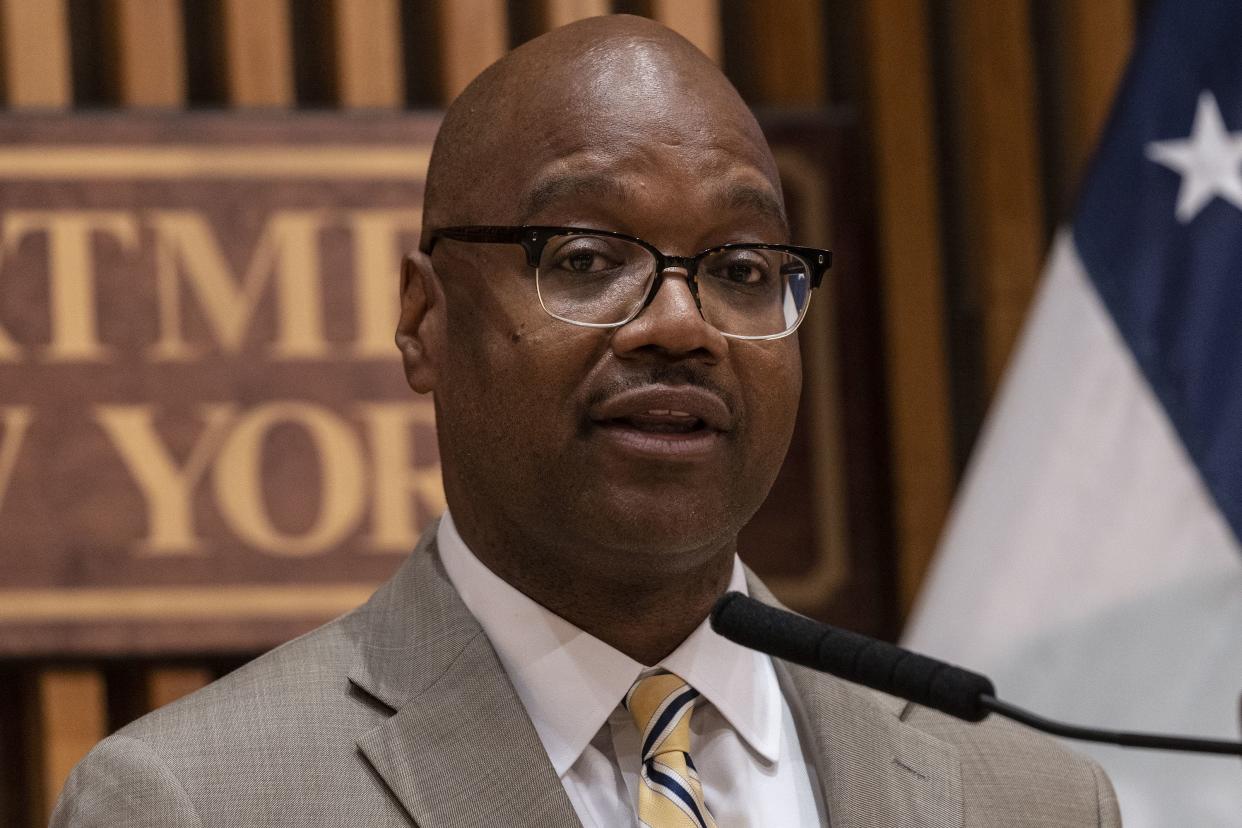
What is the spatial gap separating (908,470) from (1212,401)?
1.57ft

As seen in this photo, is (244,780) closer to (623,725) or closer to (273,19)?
(623,725)

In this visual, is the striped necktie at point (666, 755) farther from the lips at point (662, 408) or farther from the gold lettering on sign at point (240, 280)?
the gold lettering on sign at point (240, 280)

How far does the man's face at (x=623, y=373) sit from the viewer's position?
1253 mm

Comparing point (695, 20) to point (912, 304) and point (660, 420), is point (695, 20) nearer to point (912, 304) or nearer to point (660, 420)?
point (912, 304)

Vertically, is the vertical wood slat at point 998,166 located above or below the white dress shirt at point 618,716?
above

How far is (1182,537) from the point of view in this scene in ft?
7.46

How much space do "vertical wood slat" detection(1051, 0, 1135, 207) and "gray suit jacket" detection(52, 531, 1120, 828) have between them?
1.44m

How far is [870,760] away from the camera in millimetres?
1372

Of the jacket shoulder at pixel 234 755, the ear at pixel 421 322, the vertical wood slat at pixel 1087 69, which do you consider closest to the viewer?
the jacket shoulder at pixel 234 755

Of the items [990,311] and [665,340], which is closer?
[665,340]

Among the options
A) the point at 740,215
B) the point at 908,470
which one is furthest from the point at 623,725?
the point at 908,470

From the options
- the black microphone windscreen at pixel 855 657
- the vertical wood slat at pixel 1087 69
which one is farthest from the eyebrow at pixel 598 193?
the vertical wood slat at pixel 1087 69

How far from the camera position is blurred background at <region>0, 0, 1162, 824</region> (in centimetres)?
232

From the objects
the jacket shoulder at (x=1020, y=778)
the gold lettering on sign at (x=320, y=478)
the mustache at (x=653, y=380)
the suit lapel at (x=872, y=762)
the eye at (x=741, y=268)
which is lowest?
the gold lettering on sign at (x=320, y=478)
